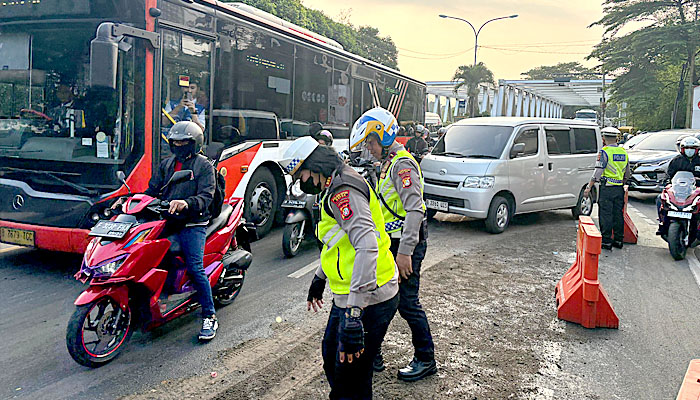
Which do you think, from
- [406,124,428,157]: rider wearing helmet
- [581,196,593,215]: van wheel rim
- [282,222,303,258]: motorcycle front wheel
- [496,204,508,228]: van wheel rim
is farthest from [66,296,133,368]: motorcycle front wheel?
[406,124,428,157]: rider wearing helmet

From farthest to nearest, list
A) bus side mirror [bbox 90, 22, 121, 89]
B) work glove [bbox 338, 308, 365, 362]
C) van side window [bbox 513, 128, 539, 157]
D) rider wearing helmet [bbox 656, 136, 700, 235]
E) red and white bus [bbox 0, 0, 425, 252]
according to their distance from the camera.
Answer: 1. van side window [bbox 513, 128, 539, 157]
2. rider wearing helmet [bbox 656, 136, 700, 235]
3. red and white bus [bbox 0, 0, 425, 252]
4. bus side mirror [bbox 90, 22, 121, 89]
5. work glove [bbox 338, 308, 365, 362]

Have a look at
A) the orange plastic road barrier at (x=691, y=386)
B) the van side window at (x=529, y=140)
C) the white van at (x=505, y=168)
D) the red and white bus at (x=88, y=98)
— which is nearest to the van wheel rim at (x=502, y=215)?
the white van at (x=505, y=168)

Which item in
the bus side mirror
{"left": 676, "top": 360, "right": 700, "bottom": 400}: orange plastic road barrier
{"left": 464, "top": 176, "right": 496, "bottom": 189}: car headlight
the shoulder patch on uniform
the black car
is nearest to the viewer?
{"left": 676, "top": 360, "right": 700, "bottom": 400}: orange plastic road barrier

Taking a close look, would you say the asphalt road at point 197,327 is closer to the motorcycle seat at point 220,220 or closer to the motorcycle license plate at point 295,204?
the motorcycle license plate at point 295,204

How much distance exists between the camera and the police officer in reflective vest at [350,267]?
103 inches

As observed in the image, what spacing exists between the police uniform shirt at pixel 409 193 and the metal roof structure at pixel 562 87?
160ft

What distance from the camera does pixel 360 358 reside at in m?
2.70

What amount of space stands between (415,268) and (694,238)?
648cm

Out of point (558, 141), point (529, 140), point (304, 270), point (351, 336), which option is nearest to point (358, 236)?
point (351, 336)

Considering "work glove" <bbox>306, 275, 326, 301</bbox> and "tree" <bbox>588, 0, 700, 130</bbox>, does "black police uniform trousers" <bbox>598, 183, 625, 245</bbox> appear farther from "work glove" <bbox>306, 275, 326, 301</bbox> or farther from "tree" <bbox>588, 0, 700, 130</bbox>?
"tree" <bbox>588, 0, 700, 130</bbox>

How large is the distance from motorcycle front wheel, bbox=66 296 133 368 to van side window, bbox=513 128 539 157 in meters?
7.14

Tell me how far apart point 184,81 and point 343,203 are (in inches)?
196

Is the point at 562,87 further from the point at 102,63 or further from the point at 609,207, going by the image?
the point at 102,63

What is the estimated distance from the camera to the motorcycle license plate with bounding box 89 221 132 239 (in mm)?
4020
